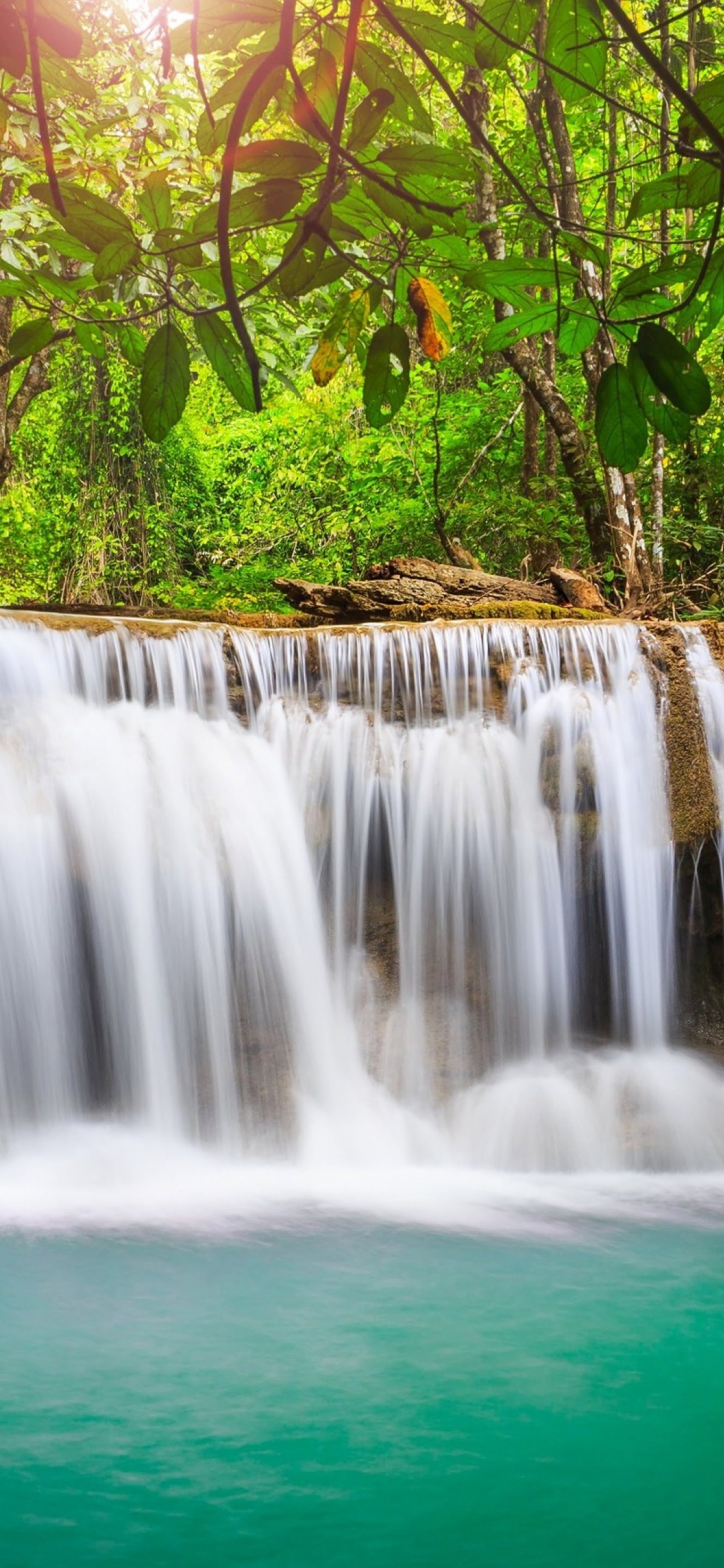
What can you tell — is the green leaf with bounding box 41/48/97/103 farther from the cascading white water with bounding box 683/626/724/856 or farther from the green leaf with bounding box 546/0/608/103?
the cascading white water with bounding box 683/626/724/856

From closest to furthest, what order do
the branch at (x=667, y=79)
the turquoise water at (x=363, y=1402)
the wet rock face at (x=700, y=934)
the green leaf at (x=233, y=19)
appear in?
1. the branch at (x=667, y=79)
2. the green leaf at (x=233, y=19)
3. the turquoise water at (x=363, y=1402)
4. the wet rock face at (x=700, y=934)

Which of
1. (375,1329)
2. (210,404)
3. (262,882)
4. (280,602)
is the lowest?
(375,1329)

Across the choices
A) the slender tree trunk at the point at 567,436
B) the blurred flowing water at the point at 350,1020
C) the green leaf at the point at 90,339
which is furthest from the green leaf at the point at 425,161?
the slender tree trunk at the point at 567,436

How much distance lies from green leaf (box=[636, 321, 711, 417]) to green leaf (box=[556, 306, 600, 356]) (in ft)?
0.57

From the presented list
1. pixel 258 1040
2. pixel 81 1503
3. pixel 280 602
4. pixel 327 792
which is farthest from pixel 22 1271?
pixel 280 602

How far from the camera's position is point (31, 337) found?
1.42 m

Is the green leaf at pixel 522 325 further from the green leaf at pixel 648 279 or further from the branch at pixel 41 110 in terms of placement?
the branch at pixel 41 110

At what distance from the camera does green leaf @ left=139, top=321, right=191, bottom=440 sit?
49.4 inches

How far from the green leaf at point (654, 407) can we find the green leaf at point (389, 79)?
1.26 ft

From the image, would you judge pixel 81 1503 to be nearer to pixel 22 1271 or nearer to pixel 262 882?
pixel 22 1271

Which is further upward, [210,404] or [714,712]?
[210,404]

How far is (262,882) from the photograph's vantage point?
7.28 meters

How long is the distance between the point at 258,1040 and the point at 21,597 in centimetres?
1294

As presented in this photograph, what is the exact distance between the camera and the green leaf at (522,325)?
1.31m
